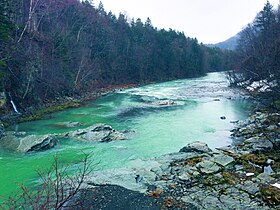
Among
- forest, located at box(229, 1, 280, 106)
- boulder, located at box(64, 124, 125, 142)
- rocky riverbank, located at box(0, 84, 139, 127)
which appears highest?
forest, located at box(229, 1, 280, 106)

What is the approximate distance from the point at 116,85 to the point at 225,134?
133ft

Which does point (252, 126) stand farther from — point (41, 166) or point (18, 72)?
point (18, 72)

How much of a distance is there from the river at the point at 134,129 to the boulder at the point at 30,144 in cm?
49

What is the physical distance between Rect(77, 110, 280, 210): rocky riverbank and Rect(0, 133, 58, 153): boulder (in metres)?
5.54

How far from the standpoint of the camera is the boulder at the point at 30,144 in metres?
16.9

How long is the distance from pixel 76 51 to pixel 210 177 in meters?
38.7

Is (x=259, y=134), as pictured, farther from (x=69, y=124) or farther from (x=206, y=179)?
(x=69, y=124)

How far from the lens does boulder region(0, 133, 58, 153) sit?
55.4ft

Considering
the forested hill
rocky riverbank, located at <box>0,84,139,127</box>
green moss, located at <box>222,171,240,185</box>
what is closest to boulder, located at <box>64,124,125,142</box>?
rocky riverbank, located at <box>0,84,139,127</box>

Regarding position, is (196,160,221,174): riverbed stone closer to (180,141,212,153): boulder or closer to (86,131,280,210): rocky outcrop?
(86,131,280,210): rocky outcrop

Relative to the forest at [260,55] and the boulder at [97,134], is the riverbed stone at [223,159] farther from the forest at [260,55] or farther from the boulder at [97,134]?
the forest at [260,55]

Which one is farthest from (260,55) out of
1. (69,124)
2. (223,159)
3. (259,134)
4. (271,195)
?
(271,195)

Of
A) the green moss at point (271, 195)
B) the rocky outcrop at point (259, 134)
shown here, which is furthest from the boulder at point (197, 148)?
the green moss at point (271, 195)

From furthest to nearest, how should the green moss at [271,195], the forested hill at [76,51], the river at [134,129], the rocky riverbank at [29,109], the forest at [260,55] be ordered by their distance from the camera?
the forested hill at [76,51], the forest at [260,55], the rocky riverbank at [29,109], the river at [134,129], the green moss at [271,195]
